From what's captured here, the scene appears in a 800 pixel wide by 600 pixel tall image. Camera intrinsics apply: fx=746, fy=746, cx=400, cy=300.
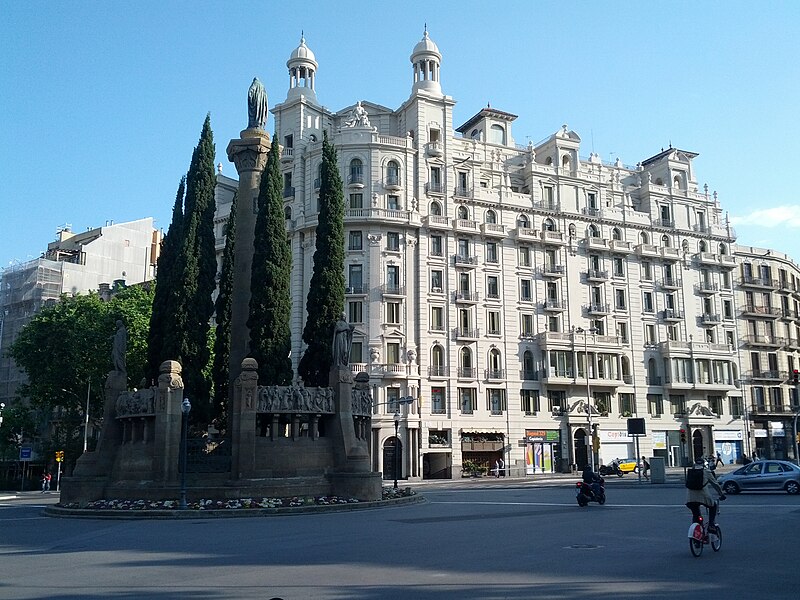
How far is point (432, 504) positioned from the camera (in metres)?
28.0

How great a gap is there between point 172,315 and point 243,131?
882cm

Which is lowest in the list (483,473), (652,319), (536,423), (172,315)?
(483,473)

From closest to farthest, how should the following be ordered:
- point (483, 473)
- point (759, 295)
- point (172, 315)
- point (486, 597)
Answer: point (486, 597) < point (172, 315) < point (483, 473) < point (759, 295)

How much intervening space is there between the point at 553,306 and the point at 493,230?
8.24 metres

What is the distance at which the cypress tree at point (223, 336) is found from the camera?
3384 centimetres

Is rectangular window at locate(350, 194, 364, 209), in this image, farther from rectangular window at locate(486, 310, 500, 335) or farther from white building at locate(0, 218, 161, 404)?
white building at locate(0, 218, 161, 404)

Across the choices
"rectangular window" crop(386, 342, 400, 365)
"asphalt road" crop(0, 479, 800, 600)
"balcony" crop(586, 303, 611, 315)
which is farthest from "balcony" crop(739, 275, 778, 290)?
"asphalt road" crop(0, 479, 800, 600)

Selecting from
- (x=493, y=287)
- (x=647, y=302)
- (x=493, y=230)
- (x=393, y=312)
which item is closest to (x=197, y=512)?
(x=393, y=312)

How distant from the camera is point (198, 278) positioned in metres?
33.8

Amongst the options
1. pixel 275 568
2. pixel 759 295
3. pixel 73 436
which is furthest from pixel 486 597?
pixel 759 295

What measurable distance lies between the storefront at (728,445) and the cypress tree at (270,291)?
162ft

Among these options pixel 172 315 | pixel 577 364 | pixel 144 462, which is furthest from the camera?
pixel 577 364

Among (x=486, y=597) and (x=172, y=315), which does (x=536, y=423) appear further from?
(x=486, y=597)

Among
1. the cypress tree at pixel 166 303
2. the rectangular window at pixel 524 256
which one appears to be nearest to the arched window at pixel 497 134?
the rectangular window at pixel 524 256
